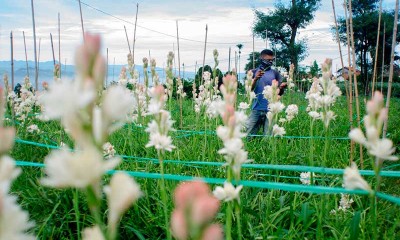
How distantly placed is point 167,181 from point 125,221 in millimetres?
419

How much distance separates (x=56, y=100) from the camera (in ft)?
1.98

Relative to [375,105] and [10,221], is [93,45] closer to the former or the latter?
[10,221]

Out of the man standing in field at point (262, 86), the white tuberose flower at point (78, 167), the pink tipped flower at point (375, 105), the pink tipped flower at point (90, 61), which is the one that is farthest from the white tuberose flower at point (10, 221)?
the man standing in field at point (262, 86)

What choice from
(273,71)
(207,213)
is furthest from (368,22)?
(207,213)

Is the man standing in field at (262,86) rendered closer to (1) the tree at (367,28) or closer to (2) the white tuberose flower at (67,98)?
(2) the white tuberose flower at (67,98)

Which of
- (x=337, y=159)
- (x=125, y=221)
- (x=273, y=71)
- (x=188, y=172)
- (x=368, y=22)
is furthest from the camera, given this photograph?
(x=368, y=22)

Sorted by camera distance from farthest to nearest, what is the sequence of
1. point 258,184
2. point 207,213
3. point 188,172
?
point 188,172, point 258,184, point 207,213

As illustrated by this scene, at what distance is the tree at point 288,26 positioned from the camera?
3039 cm

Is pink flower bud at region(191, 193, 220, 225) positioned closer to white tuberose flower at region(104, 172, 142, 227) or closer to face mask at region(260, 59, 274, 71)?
white tuberose flower at region(104, 172, 142, 227)

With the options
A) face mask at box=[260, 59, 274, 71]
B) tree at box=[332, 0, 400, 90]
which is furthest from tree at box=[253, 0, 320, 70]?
face mask at box=[260, 59, 274, 71]

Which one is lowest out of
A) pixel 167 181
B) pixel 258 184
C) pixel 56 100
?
pixel 167 181

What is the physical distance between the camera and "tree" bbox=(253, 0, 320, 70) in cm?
→ 3039

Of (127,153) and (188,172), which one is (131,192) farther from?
(127,153)

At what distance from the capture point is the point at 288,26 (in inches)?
1254
